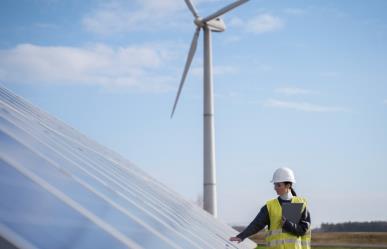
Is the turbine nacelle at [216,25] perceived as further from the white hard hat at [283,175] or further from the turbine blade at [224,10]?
the white hard hat at [283,175]

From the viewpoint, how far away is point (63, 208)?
2902mm

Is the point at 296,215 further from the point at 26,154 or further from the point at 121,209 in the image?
the point at 26,154

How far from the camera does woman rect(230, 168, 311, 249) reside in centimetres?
668

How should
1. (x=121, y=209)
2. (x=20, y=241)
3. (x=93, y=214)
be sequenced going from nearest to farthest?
(x=20, y=241)
(x=93, y=214)
(x=121, y=209)

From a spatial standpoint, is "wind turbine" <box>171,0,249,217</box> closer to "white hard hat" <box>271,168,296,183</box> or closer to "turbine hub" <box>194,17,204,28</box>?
"turbine hub" <box>194,17,204,28</box>

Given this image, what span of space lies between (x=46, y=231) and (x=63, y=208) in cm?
35

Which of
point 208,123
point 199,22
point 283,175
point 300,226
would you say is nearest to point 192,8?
point 199,22

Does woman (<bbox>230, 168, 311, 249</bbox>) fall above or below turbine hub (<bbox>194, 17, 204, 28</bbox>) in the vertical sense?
below

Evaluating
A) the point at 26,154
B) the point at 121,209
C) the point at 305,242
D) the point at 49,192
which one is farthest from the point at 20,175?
the point at 305,242

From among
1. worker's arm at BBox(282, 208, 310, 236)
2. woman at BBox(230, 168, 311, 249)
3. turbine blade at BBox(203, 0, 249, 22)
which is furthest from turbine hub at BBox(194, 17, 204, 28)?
worker's arm at BBox(282, 208, 310, 236)

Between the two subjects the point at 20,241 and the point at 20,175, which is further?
the point at 20,175

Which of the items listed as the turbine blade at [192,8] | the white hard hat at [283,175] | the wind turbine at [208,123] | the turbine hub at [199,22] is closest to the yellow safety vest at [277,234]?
the white hard hat at [283,175]

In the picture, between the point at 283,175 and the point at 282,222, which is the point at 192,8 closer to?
the point at 283,175

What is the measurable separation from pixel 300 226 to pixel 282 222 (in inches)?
10.7
